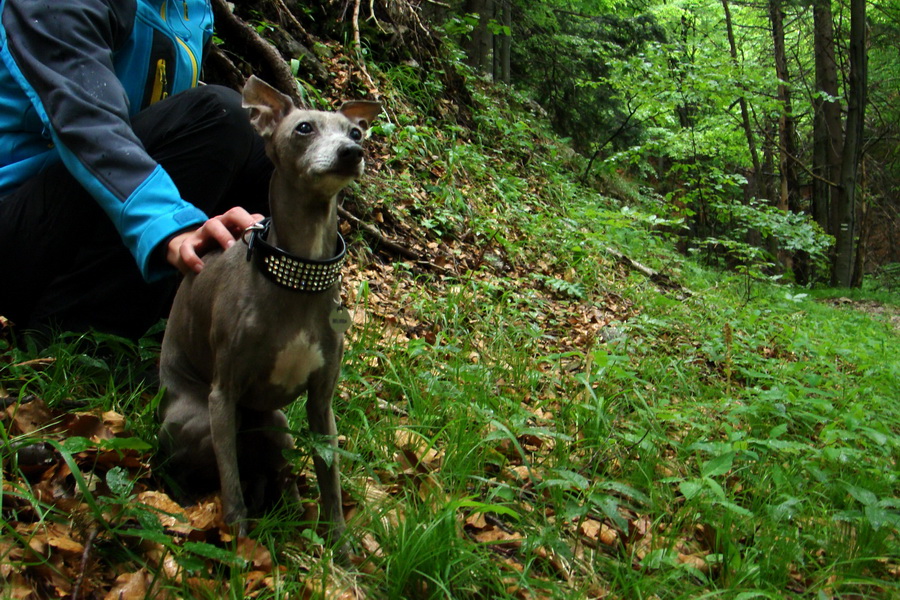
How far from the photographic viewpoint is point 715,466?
223cm

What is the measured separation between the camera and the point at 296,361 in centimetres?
184

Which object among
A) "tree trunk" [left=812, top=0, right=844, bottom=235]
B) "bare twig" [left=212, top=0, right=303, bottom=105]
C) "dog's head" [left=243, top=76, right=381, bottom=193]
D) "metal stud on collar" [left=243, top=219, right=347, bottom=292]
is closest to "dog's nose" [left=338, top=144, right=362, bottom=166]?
"dog's head" [left=243, top=76, right=381, bottom=193]

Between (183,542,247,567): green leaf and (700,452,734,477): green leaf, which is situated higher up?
(700,452,734,477): green leaf

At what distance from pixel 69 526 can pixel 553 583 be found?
1.29 metres

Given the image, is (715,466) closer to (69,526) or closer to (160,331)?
(69,526)

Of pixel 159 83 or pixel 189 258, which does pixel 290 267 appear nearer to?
pixel 189 258

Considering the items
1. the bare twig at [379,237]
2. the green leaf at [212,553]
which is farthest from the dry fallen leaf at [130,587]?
the bare twig at [379,237]

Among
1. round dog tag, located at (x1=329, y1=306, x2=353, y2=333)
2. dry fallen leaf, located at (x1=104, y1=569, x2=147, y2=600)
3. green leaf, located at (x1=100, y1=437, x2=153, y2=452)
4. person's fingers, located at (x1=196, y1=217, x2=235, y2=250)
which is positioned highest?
person's fingers, located at (x1=196, y1=217, x2=235, y2=250)

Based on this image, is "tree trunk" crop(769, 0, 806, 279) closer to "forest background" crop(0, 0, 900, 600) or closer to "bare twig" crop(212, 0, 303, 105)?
"forest background" crop(0, 0, 900, 600)

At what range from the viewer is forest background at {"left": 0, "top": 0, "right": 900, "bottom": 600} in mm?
1711

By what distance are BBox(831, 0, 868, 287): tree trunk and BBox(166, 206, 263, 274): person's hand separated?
13.2 m

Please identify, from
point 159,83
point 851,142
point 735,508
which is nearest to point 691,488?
point 735,508

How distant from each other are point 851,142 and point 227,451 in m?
13.8

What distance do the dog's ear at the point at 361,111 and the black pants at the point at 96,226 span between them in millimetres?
648
